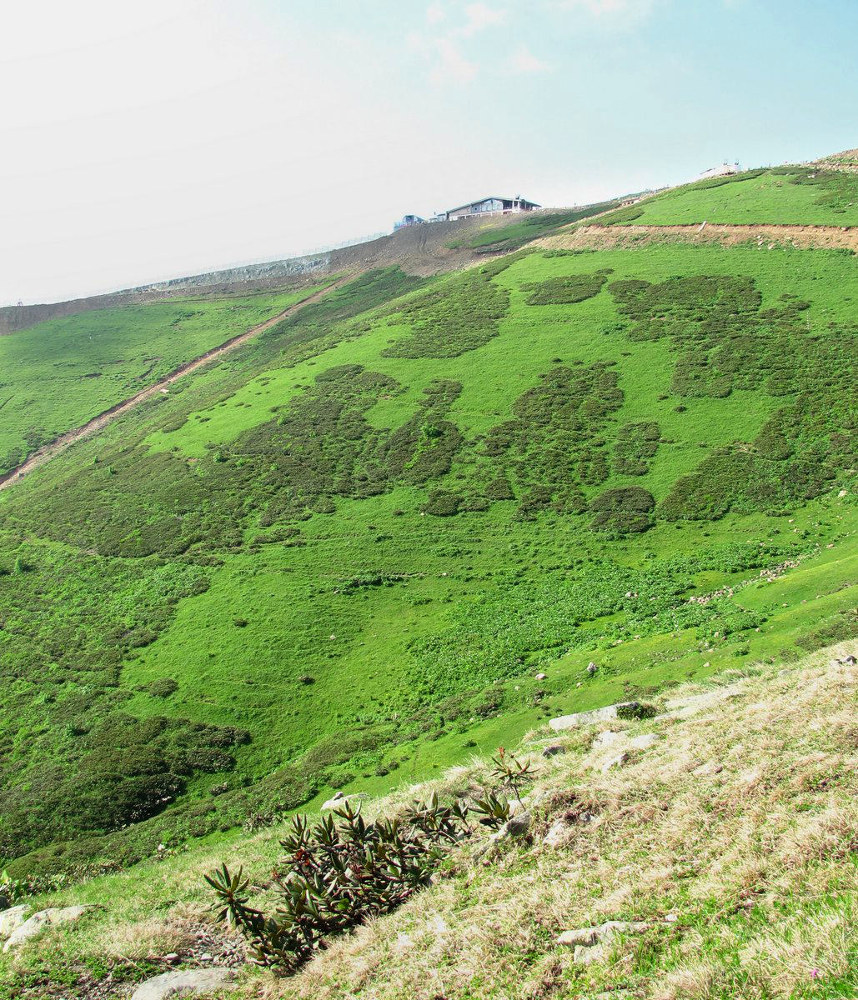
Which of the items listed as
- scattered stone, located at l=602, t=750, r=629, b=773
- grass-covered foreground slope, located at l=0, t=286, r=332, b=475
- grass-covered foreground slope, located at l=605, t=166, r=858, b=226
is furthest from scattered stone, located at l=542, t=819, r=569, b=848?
grass-covered foreground slope, located at l=0, t=286, r=332, b=475

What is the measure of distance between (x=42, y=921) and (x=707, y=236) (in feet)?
A: 277

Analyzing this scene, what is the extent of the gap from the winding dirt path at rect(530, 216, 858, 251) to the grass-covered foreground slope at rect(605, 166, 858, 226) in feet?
4.73

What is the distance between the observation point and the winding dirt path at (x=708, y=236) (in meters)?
65.4

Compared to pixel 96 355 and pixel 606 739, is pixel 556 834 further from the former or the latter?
pixel 96 355

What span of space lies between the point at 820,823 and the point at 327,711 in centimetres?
2456

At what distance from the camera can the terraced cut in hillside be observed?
25688 millimetres

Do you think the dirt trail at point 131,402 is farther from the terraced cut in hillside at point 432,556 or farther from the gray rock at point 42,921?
the gray rock at point 42,921

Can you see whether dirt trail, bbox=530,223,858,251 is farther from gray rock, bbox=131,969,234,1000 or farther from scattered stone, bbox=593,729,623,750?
gray rock, bbox=131,969,234,1000

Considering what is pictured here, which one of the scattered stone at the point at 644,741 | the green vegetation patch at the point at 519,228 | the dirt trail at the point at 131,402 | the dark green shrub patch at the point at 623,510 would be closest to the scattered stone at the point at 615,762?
the scattered stone at the point at 644,741

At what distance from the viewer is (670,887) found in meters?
10.1

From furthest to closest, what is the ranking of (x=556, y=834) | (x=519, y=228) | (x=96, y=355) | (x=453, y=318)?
(x=519, y=228), (x=96, y=355), (x=453, y=318), (x=556, y=834)

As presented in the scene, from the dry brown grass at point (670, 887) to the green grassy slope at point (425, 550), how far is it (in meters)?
10.3

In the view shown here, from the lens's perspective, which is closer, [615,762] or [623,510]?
[615,762]

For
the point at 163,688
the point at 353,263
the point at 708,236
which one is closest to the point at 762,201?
the point at 708,236
